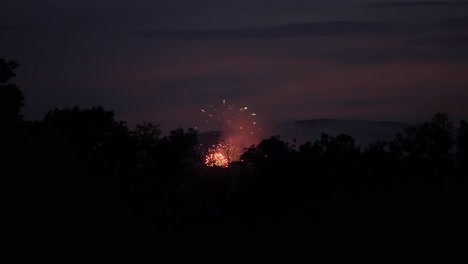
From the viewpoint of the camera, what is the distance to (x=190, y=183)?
53.6m

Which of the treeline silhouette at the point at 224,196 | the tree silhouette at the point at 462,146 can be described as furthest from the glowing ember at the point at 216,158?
the tree silhouette at the point at 462,146

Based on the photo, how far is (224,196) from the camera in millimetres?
42531

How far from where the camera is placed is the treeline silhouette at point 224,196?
565 inches

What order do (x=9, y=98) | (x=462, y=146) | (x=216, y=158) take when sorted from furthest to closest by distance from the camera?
(x=216, y=158)
(x=462, y=146)
(x=9, y=98)

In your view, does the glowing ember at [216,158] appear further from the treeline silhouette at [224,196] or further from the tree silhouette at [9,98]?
the tree silhouette at [9,98]

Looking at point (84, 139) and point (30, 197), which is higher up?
point (84, 139)

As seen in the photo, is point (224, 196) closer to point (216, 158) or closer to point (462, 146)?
point (462, 146)

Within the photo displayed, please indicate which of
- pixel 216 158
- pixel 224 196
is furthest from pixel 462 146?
pixel 216 158

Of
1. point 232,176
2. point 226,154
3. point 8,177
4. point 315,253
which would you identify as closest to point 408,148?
point 232,176

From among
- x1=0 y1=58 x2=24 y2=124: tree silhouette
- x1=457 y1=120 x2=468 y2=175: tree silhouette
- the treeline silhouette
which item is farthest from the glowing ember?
x1=0 y1=58 x2=24 y2=124: tree silhouette

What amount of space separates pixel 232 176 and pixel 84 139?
1237 cm

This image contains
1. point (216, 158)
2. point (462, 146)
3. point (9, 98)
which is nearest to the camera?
point (9, 98)

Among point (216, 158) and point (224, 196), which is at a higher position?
point (216, 158)

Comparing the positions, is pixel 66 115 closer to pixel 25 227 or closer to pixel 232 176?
pixel 232 176
